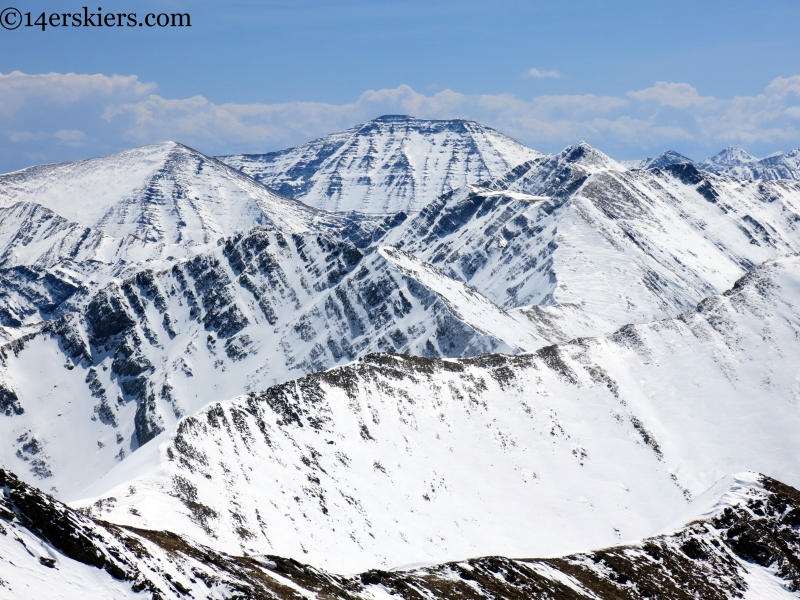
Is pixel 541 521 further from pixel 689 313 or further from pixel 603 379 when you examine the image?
pixel 689 313

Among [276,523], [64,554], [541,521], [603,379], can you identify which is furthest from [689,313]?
[64,554]

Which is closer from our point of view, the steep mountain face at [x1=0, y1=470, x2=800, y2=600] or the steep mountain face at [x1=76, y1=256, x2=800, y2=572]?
the steep mountain face at [x1=0, y1=470, x2=800, y2=600]

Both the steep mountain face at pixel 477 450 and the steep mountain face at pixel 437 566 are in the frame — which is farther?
the steep mountain face at pixel 477 450

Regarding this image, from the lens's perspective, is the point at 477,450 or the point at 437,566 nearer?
the point at 437,566
